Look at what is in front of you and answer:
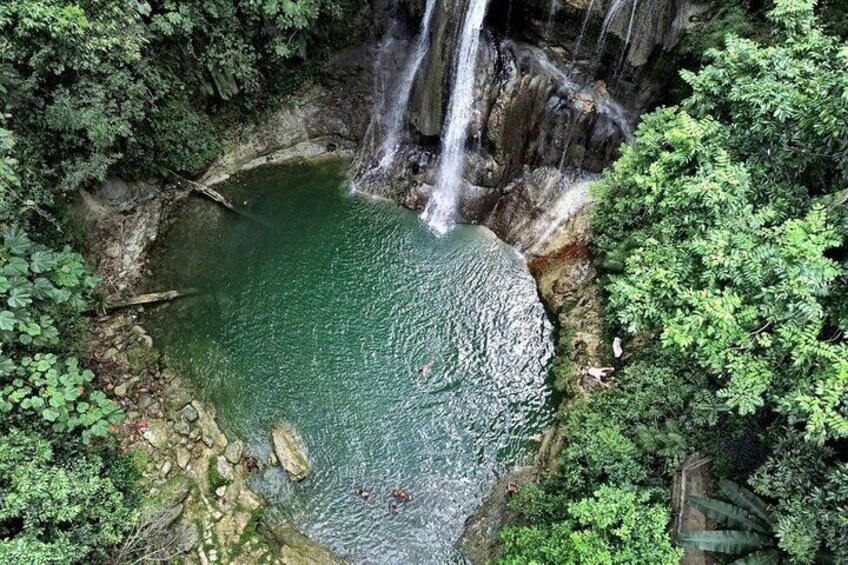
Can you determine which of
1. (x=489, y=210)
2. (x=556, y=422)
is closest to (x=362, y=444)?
(x=556, y=422)

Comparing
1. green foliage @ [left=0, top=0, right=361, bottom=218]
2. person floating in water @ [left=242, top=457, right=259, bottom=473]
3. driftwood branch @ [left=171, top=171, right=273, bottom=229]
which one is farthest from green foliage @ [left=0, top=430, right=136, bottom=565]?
driftwood branch @ [left=171, top=171, right=273, bottom=229]

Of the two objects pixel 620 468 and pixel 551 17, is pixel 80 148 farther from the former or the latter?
pixel 620 468

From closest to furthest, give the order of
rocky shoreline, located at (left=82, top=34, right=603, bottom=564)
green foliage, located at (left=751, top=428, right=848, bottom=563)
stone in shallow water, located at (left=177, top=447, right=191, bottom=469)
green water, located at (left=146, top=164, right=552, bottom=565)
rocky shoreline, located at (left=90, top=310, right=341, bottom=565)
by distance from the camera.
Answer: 1. green foliage, located at (left=751, top=428, right=848, bottom=563)
2. rocky shoreline, located at (left=90, top=310, right=341, bottom=565)
3. rocky shoreline, located at (left=82, top=34, right=603, bottom=564)
4. stone in shallow water, located at (left=177, top=447, right=191, bottom=469)
5. green water, located at (left=146, top=164, right=552, bottom=565)

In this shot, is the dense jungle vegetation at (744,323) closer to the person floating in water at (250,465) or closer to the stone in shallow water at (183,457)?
the person floating in water at (250,465)

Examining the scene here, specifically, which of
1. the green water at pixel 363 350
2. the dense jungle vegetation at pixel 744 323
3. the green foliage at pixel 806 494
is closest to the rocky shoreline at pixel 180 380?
the green water at pixel 363 350

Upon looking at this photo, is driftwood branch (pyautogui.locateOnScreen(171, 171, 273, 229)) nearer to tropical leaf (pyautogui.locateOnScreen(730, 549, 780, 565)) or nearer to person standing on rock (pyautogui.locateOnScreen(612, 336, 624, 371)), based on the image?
person standing on rock (pyautogui.locateOnScreen(612, 336, 624, 371))

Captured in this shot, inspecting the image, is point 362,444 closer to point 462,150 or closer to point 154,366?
point 154,366
